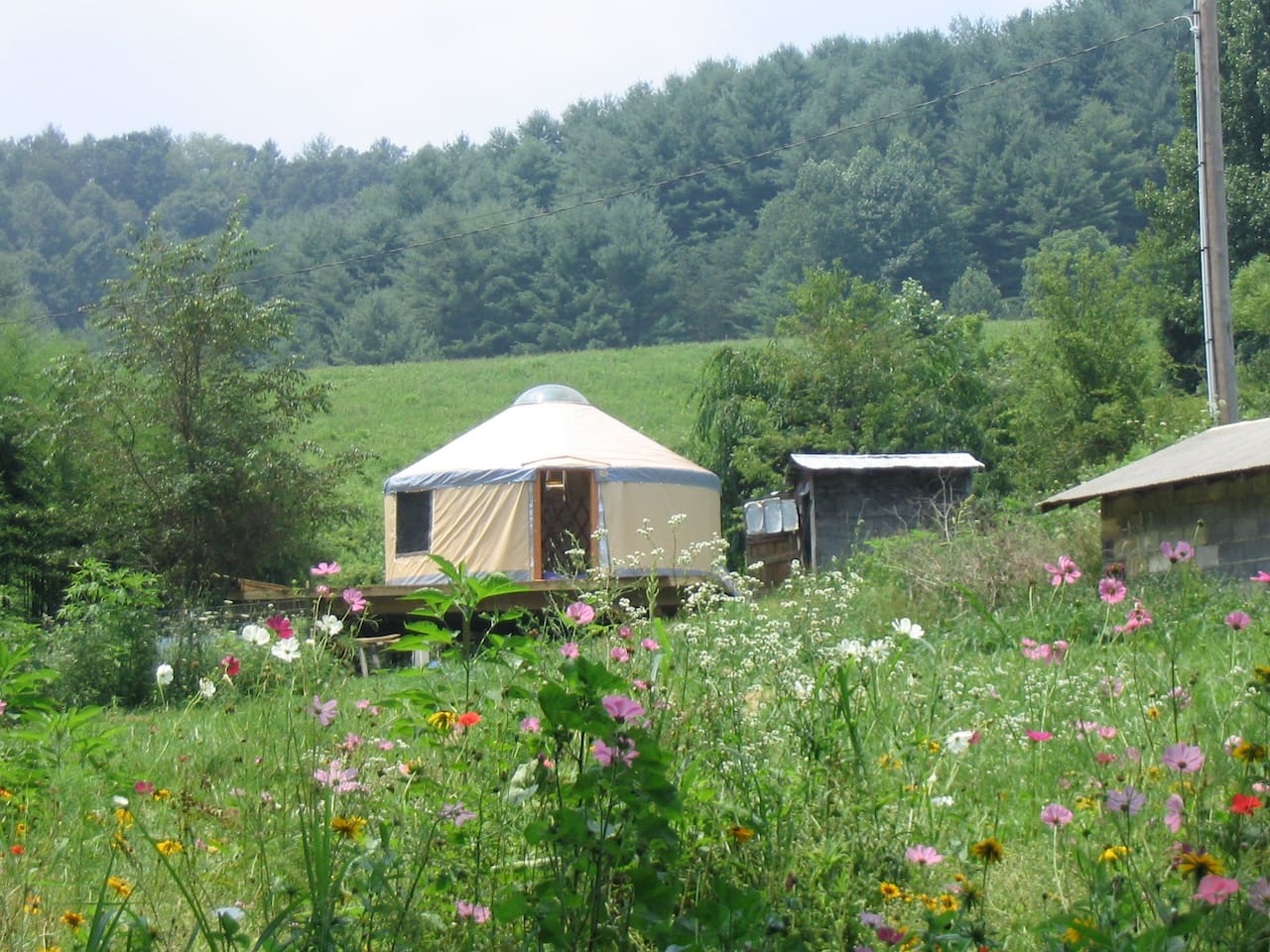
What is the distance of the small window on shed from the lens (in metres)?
13.3

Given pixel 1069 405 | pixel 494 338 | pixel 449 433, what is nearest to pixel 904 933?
pixel 1069 405

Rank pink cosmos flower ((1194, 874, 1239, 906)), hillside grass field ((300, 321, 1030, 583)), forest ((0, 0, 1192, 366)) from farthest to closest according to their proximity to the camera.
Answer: forest ((0, 0, 1192, 366)) → hillside grass field ((300, 321, 1030, 583)) → pink cosmos flower ((1194, 874, 1239, 906))

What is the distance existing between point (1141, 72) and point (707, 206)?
41.1 feet

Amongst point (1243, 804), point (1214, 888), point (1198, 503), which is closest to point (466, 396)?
point (1198, 503)

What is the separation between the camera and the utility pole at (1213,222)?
862 centimetres

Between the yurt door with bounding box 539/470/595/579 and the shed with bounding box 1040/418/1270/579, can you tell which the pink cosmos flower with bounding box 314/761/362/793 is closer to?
the shed with bounding box 1040/418/1270/579

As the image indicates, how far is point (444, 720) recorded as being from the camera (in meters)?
1.97

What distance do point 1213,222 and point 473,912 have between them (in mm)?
8263

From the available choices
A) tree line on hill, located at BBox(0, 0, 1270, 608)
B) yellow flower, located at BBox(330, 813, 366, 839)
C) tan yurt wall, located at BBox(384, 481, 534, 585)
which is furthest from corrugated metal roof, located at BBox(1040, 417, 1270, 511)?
tan yurt wall, located at BBox(384, 481, 534, 585)

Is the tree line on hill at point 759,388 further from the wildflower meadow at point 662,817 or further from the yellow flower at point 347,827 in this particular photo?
the yellow flower at point 347,827

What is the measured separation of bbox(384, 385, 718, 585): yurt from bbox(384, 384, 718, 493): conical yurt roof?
0.01m

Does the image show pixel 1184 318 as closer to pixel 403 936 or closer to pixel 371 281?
pixel 403 936

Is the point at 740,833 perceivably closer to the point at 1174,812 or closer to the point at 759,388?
the point at 1174,812

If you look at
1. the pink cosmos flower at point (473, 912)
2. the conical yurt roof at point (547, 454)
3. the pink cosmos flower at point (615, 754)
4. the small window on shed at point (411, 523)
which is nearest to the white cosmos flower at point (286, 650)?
the pink cosmos flower at point (473, 912)
